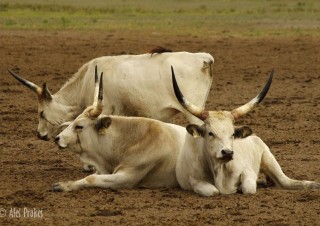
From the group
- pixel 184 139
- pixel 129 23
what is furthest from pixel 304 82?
pixel 129 23

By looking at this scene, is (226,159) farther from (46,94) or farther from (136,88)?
(46,94)

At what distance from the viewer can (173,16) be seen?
35.2m

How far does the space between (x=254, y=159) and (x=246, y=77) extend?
9687mm

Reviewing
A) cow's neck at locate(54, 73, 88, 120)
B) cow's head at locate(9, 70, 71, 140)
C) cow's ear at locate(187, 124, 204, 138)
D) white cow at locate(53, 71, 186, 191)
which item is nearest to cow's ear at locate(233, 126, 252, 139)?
cow's ear at locate(187, 124, 204, 138)

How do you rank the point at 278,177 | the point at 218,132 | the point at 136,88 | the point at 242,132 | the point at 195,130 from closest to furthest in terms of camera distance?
1. the point at 218,132
2. the point at 195,130
3. the point at 242,132
4. the point at 278,177
5. the point at 136,88

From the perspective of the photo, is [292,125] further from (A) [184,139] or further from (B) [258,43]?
(B) [258,43]

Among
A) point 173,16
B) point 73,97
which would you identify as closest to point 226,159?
point 73,97

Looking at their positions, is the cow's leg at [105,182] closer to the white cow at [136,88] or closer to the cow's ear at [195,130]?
the cow's ear at [195,130]

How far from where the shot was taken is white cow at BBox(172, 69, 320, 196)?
32.4 feet

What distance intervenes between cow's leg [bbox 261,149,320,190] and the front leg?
1.30 metres

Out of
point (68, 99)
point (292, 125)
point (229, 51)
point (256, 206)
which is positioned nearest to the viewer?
point (256, 206)

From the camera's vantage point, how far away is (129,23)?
31.3 metres

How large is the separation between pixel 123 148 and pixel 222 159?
134 cm

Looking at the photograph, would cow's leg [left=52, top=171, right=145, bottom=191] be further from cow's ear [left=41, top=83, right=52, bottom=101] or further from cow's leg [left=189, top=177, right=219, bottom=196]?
cow's ear [left=41, top=83, right=52, bottom=101]
